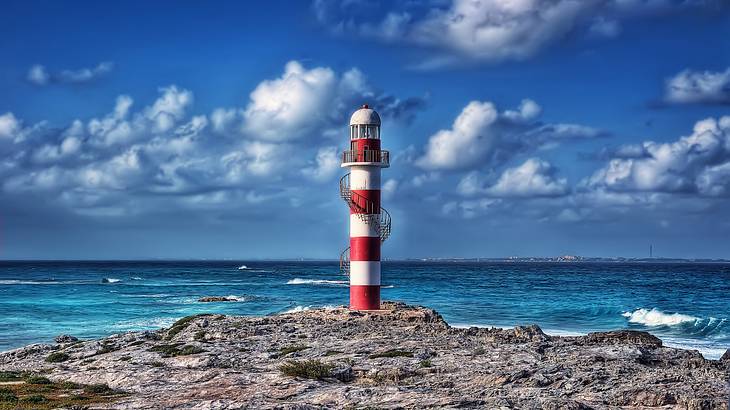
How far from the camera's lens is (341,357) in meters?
21.1

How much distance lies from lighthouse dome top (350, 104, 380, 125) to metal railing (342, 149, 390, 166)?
121cm

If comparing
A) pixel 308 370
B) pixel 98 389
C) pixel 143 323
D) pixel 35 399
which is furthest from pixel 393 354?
pixel 143 323

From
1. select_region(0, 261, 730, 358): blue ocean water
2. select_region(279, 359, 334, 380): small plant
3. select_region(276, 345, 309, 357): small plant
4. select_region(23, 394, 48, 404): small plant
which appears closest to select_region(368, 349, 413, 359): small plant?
select_region(279, 359, 334, 380): small plant

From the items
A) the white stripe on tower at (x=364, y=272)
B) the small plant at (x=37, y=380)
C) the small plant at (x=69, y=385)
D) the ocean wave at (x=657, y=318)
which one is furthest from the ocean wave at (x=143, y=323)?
the ocean wave at (x=657, y=318)

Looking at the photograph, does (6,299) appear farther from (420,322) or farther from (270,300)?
(420,322)

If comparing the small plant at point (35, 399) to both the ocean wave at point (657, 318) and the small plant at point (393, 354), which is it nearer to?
the small plant at point (393, 354)

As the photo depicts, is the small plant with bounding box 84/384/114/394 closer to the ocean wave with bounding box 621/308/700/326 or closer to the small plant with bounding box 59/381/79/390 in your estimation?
the small plant with bounding box 59/381/79/390

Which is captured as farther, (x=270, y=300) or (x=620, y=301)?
(x=620, y=301)

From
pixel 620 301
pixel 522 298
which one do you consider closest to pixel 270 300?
pixel 522 298

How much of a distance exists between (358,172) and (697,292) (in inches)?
2630

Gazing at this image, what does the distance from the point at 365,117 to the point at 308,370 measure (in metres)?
14.6

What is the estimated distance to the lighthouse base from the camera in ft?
102

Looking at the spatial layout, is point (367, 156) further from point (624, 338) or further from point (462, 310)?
point (462, 310)

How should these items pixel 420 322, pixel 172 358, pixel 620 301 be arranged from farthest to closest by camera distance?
pixel 620 301
pixel 420 322
pixel 172 358
